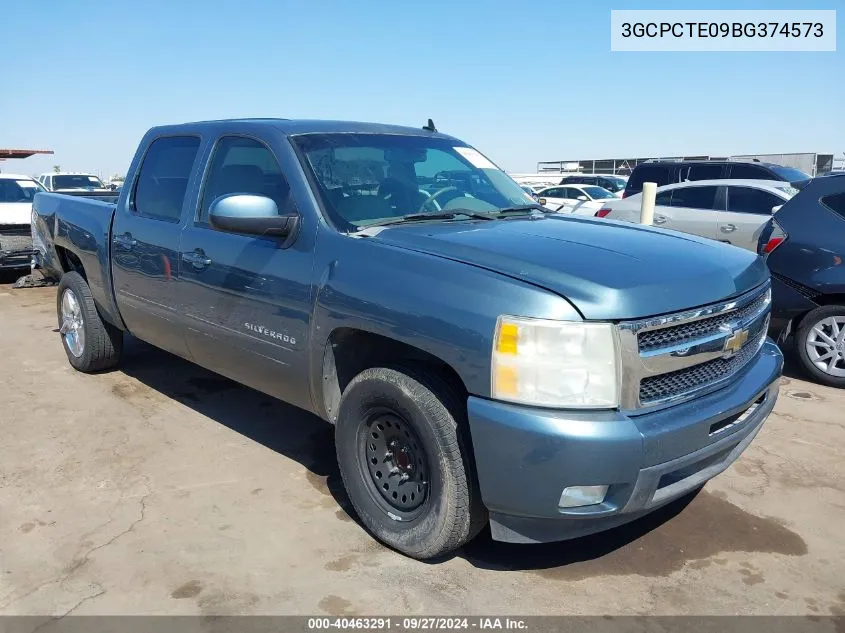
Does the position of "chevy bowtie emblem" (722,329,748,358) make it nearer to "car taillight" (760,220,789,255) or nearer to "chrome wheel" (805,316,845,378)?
"chrome wheel" (805,316,845,378)

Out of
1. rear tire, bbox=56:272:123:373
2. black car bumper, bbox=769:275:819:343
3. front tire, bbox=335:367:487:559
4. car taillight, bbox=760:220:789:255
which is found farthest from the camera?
car taillight, bbox=760:220:789:255

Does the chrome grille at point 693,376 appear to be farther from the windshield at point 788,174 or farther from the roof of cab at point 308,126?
the windshield at point 788,174

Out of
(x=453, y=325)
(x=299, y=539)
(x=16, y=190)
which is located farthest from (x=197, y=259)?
(x=16, y=190)

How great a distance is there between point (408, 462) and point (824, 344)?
13.8ft

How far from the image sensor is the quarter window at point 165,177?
4.32 m

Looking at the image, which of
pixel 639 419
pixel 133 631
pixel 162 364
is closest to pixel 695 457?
pixel 639 419

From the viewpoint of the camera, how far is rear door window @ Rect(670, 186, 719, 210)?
9500 millimetres

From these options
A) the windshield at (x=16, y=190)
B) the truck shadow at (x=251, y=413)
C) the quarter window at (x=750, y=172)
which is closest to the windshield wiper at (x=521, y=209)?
the truck shadow at (x=251, y=413)

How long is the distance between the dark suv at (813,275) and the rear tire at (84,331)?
5.39 metres

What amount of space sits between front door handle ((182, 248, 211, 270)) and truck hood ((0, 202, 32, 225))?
810cm

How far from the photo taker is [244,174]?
153 inches

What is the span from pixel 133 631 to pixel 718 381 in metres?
2.49

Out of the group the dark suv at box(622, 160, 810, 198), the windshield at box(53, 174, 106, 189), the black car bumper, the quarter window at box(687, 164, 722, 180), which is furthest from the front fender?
the windshield at box(53, 174, 106, 189)

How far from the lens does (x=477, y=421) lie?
258 cm
